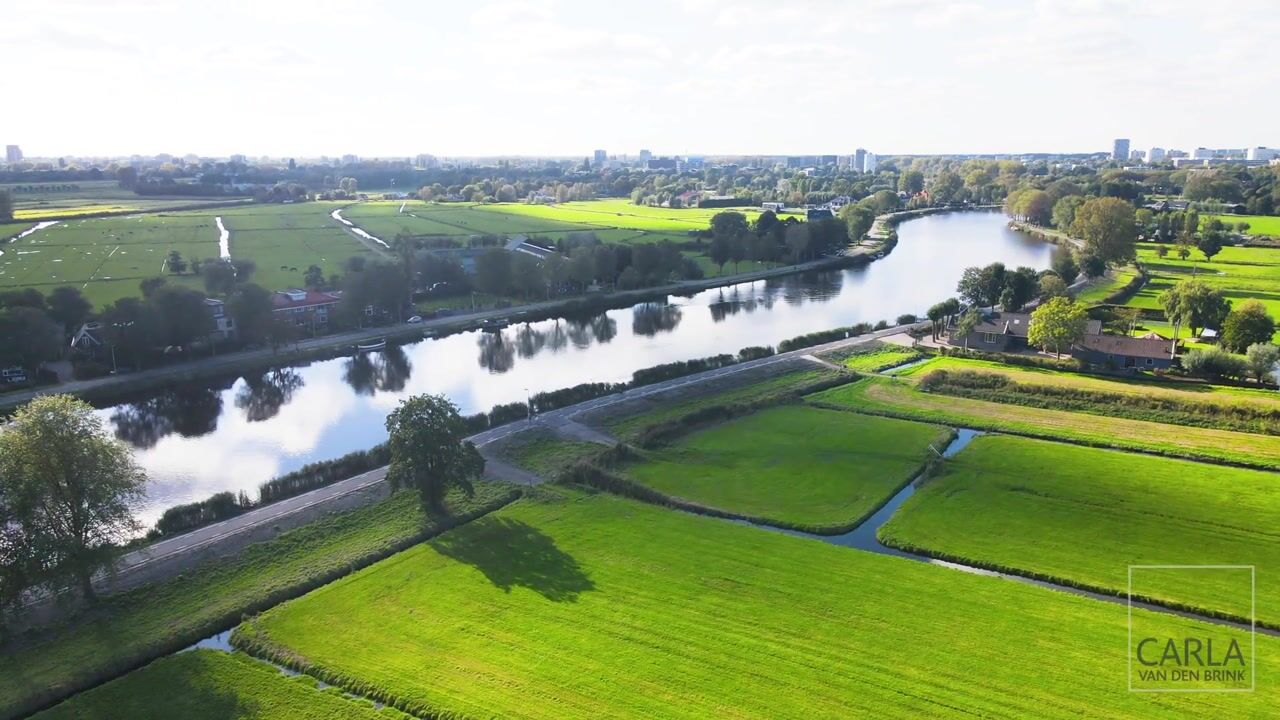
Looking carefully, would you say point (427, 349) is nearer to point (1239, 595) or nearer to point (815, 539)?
point (815, 539)

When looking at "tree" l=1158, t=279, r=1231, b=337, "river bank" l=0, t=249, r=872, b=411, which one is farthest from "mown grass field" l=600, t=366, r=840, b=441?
"tree" l=1158, t=279, r=1231, b=337

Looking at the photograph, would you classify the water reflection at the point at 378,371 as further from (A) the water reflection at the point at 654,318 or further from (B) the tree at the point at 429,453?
(B) the tree at the point at 429,453

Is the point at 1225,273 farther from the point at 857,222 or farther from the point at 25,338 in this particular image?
the point at 25,338

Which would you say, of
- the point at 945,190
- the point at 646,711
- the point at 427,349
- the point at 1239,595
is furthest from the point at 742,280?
the point at 945,190

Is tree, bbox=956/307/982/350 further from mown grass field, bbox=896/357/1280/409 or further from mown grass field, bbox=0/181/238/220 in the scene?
mown grass field, bbox=0/181/238/220

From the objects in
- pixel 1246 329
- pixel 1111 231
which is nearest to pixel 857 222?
pixel 1111 231

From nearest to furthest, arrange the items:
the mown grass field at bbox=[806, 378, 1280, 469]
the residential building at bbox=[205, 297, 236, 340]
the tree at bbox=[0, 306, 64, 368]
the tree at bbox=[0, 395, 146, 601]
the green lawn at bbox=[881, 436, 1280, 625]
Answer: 1. the tree at bbox=[0, 395, 146, 601]
2. the green lawn at bbox=[881, 436, 1280, 625]
3. the mown grass field at bbox=[806, 378, 1280, 469]
4. the tree at bbox=[0, 306, 64, 368]
5. the residential building at bbox=[205, 297, 236, 340]
